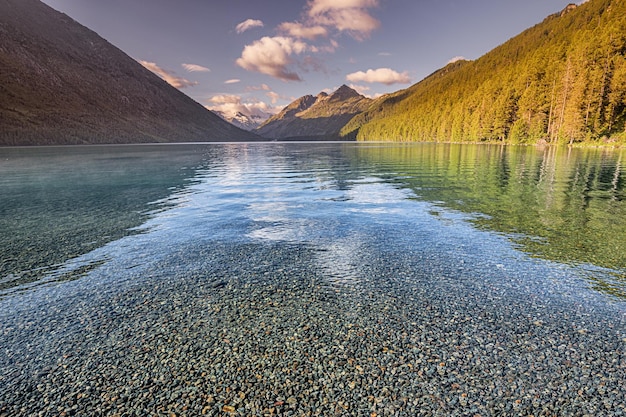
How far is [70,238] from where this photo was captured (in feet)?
45.0

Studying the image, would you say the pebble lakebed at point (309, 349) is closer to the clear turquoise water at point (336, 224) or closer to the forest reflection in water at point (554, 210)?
the clear turquoise water at point (336, 224)

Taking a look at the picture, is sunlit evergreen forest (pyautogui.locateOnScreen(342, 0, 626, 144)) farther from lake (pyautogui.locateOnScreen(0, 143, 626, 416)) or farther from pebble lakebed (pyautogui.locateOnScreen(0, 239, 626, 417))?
pebble lakebed (pyautogui.locateOnScreen(0, 239, 626, 417))

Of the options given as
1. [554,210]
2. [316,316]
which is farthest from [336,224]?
[554,210]

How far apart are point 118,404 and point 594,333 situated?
885 cm

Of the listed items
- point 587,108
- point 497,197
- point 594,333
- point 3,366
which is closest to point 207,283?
point 3,366

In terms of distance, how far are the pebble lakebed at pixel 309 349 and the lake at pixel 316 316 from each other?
33 millimetres

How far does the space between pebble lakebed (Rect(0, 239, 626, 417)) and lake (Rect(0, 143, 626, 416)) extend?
0.03 metres

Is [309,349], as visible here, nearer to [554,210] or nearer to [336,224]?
[336,224]

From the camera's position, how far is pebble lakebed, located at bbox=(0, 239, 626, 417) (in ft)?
16.6

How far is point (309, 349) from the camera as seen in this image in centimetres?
632

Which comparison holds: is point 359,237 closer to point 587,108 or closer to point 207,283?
point 207,283

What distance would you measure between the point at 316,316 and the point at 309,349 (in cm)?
123

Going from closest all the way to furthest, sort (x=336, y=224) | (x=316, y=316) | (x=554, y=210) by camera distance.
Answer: (x=316, y=316) < (x=336, y=224) < (x=554, y=210)

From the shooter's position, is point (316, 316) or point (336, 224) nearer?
point (316, 316)
